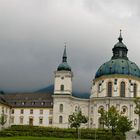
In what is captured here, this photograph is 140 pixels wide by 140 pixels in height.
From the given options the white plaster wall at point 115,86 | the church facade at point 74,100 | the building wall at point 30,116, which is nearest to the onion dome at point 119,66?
the church facade at point 74,100

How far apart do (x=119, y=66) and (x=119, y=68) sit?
0.82 metres

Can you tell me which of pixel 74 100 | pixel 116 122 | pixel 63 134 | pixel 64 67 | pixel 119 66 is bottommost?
pixel 63 134

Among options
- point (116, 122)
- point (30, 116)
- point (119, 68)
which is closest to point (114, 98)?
point (119, 68)

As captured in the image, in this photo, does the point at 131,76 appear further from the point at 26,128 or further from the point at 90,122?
the point at 26,128

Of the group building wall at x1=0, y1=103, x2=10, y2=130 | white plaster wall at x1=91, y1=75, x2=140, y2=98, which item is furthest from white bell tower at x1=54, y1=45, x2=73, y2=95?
building wall at x1=0, y1=103, x2=10, y2=130

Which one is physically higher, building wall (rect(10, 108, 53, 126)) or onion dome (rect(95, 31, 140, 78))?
onion dome (rect(95, 31, 140, 78))

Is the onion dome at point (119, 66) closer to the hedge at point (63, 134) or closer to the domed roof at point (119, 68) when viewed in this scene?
the domed roof at point (119, 68)

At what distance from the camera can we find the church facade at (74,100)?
447 feet

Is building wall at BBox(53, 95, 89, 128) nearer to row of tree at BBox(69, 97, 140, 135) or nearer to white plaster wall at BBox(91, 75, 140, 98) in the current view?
white plaster wall at BBox(91, 75, 140, 98)

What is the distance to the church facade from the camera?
447ft

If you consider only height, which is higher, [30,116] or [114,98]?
[114,98]

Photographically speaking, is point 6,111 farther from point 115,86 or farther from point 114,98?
point 115,86

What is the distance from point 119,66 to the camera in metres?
141

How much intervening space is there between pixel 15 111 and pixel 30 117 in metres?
5.48
